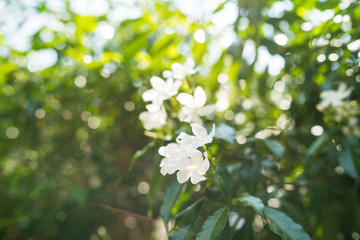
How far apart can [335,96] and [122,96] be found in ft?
3.06

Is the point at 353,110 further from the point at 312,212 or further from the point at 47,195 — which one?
the point at 47,195

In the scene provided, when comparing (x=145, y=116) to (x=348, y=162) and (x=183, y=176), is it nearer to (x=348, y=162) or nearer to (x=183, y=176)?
(x=183, y=176)

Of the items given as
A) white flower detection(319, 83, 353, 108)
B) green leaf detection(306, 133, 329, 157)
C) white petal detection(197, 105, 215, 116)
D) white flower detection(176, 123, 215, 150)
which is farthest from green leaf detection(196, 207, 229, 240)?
white flower detection(319, 83, 353, 108)

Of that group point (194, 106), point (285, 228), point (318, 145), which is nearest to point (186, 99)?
point (194, 106)

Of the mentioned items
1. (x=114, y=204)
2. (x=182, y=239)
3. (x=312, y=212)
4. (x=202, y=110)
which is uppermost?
(x=202, y=110)

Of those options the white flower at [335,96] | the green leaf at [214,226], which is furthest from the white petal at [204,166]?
the white flower at [335,96]

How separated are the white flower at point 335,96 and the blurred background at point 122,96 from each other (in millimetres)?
32

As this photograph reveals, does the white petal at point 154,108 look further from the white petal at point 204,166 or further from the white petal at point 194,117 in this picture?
the white petal at point 204,166

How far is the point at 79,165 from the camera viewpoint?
166 cm

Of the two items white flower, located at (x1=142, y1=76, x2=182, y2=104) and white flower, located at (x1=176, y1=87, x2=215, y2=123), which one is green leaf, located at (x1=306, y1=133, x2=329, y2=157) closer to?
white flower, located at (x1=176, y1=87, x2=215, y2=123)

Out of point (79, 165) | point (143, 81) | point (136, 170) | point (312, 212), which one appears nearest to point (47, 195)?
→ point (79, 165)

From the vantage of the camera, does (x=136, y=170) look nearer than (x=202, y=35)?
No

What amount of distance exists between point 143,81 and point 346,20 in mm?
805

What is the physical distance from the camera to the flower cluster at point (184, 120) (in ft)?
2.31
